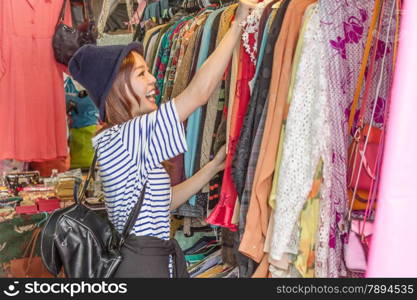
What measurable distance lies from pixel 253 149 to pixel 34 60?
5.33 ft

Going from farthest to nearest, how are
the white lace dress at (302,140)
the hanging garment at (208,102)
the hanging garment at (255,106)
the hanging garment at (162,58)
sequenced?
the hanging garment at (162,58)
the hanging garment at (208,102)
the hanging garment at (255,106)
the white lace dress at (302,140)

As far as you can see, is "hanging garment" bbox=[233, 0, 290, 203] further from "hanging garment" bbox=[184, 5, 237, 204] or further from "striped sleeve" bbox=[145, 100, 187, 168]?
"hanging garment" bbox=[184, 5, 237, 204]

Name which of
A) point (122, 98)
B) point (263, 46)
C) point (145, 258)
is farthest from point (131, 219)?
point (263, 46)

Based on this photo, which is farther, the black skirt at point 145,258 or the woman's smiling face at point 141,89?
the woman's smiling face at point 141,89

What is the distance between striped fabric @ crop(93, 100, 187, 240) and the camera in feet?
5.88

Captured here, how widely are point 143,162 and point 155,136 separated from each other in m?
0.11

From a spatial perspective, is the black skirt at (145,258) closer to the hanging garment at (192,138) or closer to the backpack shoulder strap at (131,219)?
the backpack shoulder strap at (131,219)

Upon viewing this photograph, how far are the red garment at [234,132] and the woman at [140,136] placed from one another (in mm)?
109

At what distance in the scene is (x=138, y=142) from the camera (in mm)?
1834

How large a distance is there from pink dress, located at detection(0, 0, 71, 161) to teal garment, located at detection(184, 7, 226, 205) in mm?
979

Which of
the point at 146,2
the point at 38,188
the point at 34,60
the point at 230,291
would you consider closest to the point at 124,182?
the point at 230,291

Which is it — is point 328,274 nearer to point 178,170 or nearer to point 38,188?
point 178,170

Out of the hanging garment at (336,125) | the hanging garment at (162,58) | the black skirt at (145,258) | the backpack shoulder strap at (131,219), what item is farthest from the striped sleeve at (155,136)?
the hanging garment at (162,58)

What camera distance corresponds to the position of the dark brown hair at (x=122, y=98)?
1927 mm
